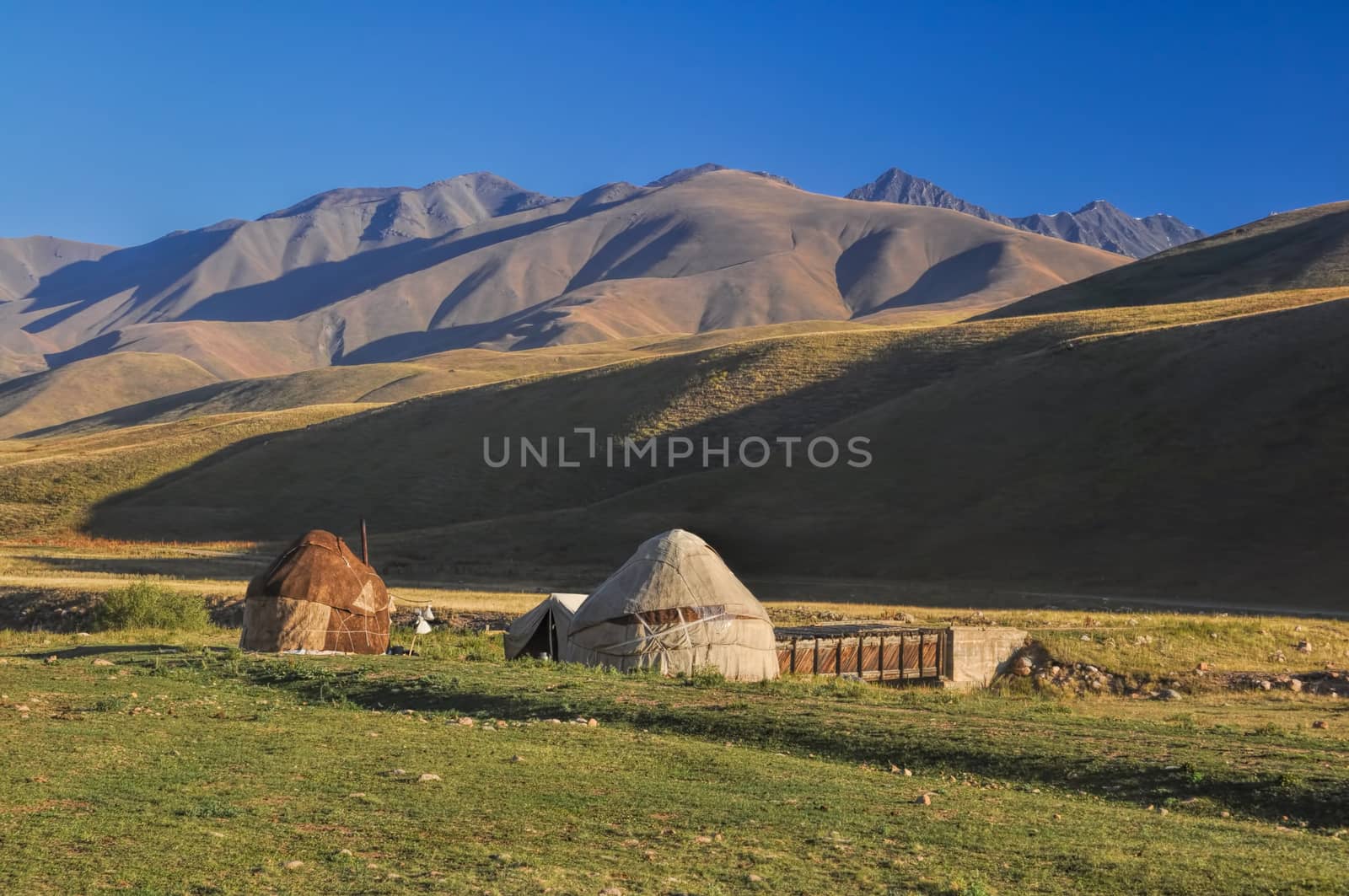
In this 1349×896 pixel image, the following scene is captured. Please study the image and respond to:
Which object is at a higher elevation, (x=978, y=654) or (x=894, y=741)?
(x=978, y=654)

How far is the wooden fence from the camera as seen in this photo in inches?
999

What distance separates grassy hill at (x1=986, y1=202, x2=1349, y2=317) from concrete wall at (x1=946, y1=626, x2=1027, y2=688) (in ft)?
369

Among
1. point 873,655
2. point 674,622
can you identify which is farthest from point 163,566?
point 873,655

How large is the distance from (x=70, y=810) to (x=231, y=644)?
15153 millimetres

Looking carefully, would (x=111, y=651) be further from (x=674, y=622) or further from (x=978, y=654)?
(x=978, y=654)

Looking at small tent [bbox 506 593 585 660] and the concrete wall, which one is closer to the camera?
small tent [bbox 506 593 585 660]

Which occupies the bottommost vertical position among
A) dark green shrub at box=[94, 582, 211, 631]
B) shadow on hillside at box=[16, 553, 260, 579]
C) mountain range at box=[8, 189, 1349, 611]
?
dark green shrub at box=[94, 582, 211, 631]

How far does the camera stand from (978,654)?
27406mm

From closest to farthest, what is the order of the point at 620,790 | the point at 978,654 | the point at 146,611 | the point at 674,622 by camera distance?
the point at 620,790
the point at 674,622
the point at 978,654
the point at 146,611

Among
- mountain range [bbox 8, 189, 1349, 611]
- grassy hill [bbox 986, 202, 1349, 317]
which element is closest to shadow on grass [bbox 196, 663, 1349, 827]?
mountain range [bbox 8, 189, 1349, 611]

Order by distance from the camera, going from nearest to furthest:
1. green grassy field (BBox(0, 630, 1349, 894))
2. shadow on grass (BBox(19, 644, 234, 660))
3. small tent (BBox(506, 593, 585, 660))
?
green grassy field (BBox(0, 630, 1349, 894)) < shadow on grass (BBox(19, 644, 234, 660)) < small tent (BBox(506, 593, 585, 660))

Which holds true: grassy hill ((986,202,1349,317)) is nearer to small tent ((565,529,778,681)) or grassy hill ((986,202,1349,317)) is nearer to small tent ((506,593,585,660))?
small tent ((506,593,585,660))

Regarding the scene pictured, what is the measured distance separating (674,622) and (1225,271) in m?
144

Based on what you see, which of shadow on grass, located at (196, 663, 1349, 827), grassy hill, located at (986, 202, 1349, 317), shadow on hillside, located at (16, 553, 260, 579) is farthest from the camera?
grassy hill, located at (986, 202, 1349, 317)
